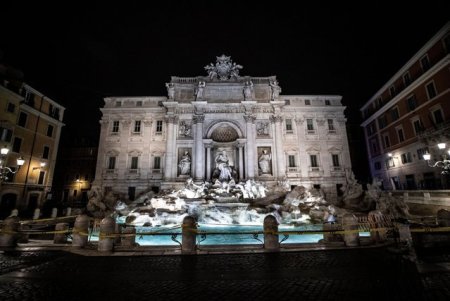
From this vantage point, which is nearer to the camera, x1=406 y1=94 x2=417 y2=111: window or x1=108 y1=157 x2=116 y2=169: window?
x1=406 y1=94 x2=417 y2=111: window

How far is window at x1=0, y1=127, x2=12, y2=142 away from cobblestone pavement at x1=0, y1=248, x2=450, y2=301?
22.1 m

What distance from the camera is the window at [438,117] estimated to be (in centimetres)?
2195

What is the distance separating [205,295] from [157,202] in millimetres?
16073

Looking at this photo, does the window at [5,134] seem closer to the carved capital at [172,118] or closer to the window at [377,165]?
the carved capital at [172,118]

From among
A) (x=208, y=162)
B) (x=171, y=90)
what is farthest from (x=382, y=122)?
(x=171, y=90)

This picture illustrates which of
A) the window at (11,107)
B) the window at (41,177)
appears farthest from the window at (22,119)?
the window at (41,177)

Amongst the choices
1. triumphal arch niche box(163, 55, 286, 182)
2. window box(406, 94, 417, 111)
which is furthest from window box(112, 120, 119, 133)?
window box(406, 94, 417, 111)

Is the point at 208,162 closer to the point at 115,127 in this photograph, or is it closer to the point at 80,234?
the point at 115,127

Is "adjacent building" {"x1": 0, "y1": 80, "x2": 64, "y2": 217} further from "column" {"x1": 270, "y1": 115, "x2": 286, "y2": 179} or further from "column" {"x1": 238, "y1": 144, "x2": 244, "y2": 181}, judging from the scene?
"column" {"x1": 270, "y1": 115, "x2": 286, "y2": 179}

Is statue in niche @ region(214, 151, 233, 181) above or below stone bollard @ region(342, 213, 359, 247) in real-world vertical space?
above

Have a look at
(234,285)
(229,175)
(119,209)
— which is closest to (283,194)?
(229,175)

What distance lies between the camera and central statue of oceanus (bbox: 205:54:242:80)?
98.7 ft

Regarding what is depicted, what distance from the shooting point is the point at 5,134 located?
22.4 meters

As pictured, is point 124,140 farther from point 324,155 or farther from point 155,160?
point 324,155
